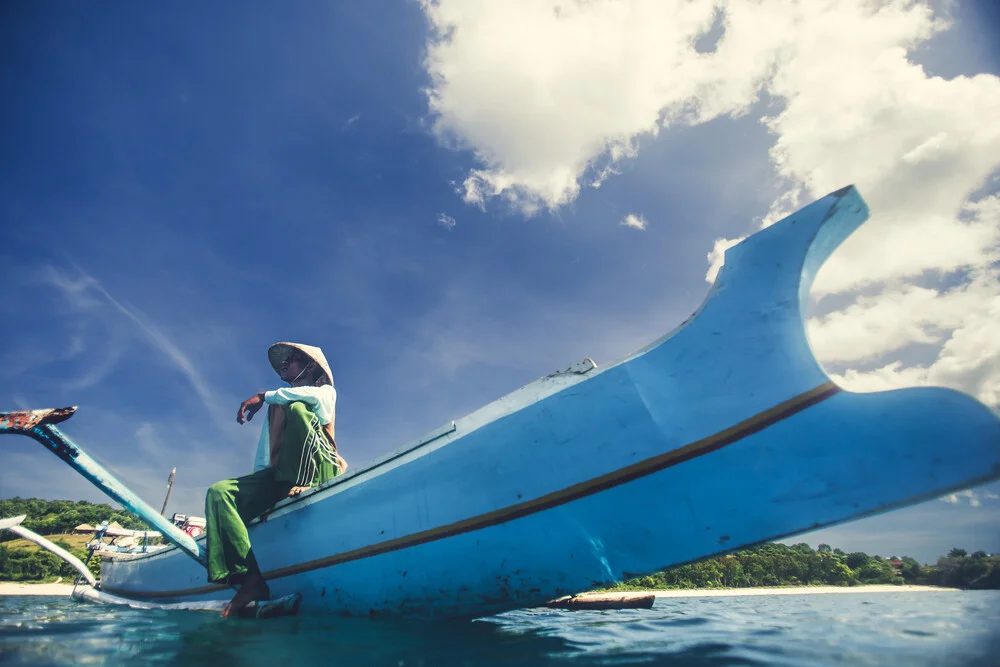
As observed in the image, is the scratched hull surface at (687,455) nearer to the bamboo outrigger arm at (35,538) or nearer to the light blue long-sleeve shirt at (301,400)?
the light blue long-sleeve shirt at (301,400)

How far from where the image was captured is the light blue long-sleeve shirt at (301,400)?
159 inches

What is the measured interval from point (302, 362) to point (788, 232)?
4784 millimetres

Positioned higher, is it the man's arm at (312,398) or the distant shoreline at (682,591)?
the man's arm at (312,398)

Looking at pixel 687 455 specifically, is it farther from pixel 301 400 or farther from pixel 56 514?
pixel 56 514

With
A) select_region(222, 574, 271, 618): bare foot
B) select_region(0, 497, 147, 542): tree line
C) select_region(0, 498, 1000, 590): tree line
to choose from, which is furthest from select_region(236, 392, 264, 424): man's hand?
select_region(0, 497, 147, 542): tree line

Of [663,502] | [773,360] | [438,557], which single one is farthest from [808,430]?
[438,557]

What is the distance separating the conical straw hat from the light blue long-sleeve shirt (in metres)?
0.28

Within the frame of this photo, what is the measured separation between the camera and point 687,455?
2.34 m

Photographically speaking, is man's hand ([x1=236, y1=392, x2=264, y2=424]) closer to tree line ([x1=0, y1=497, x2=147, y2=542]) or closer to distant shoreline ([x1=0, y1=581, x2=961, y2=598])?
distant shoreline ([x1=0, y1=581, x2=961, y2=598])

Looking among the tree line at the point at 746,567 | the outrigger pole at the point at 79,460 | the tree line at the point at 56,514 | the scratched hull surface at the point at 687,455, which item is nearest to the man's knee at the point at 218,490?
the outrigger pole at the point at 79,460

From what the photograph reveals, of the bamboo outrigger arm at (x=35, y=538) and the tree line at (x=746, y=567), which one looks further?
the tree line at (x=746, y=567)

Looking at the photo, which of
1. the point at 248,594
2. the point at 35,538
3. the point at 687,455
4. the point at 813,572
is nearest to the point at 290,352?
the point at 248,594

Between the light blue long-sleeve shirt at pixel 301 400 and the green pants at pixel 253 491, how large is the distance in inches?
3.1

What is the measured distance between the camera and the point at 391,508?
316 cm
